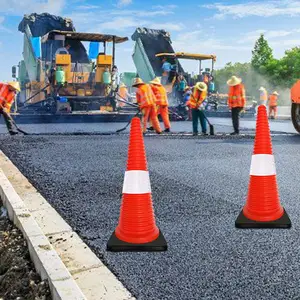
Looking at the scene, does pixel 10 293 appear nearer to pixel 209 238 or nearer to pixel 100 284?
pixel 100 284

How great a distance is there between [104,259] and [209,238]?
80 centimetres

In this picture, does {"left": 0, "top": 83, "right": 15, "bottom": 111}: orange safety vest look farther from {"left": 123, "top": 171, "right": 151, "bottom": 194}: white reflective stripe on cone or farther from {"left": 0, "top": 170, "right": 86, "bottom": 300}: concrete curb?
{"left": 123, "top": 171, "right": 151, "bottom": 194}: white reflective stripe on cone

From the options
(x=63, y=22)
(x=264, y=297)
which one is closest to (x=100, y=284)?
(x=264, y=297)

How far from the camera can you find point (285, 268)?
2969mm

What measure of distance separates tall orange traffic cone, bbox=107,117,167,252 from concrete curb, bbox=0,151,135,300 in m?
0.25

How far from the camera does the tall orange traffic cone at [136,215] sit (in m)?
3.31

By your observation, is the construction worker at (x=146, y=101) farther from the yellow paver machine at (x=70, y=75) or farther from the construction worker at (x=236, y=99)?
the yellow paver machine at (x=70, y=75)

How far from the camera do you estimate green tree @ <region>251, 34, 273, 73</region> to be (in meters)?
61.8

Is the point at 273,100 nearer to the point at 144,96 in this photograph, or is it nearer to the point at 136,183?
the point at 144,96

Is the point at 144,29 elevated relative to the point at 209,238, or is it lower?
elevated

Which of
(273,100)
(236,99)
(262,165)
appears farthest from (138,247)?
(273,100)

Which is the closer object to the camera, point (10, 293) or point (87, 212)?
point (10, 293)

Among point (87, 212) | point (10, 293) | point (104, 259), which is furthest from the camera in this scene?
point (87, 212)

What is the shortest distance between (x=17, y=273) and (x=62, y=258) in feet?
0.91
